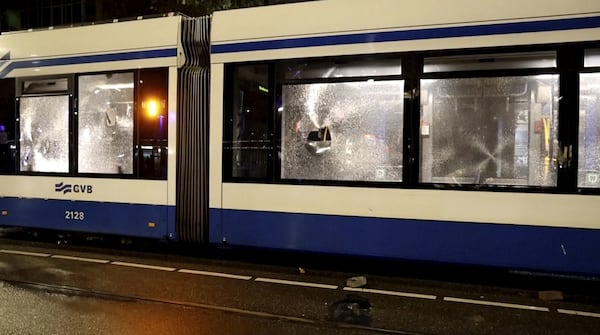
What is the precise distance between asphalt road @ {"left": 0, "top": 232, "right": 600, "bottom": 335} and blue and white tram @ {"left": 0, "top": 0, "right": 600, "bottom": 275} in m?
0.44

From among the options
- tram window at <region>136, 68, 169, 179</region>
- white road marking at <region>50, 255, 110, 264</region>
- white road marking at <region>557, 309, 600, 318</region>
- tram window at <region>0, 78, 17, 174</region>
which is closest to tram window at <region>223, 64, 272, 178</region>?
tram window at <region>136, 68, 169, 179</region>

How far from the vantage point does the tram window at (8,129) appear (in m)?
8.70

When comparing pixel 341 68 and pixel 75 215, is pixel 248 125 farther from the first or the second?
pixel 75 215

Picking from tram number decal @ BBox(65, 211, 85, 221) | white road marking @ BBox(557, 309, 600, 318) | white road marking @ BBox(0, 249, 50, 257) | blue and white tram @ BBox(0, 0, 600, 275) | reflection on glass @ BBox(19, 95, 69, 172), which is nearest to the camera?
white road marking @ BBox(557, 309, 600, 318)

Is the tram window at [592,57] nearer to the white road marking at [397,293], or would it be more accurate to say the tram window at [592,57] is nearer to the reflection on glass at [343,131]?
the reflection on glass at [343,131]

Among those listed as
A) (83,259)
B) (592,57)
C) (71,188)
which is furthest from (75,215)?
(592,57)

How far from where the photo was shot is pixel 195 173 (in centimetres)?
735

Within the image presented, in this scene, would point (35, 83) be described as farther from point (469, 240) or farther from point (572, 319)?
point (572, 319)

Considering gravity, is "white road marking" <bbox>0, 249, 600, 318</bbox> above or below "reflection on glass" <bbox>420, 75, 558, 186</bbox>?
below

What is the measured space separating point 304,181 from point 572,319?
131 inches

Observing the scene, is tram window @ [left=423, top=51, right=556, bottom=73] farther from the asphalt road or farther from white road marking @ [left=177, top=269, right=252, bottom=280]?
white road marking @ [left=177, top=269, right=252, bottom=280]

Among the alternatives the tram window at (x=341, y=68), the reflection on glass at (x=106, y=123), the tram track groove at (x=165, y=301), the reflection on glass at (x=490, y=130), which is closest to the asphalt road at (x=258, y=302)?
the tram track groove at (x=165, y=301)

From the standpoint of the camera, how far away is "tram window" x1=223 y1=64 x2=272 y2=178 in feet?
23.1

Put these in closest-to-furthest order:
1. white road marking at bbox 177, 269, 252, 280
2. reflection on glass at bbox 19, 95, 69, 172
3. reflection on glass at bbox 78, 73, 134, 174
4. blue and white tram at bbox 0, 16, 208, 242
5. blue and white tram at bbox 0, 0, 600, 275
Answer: blue and white tram at bbox 0, 0, 600, 275 → white road marking at bbox 177, 269, 252, 280 → blue and white tram at bbox 0, 16, 208, 242 → reflection on glass at bbox 78, 73, 134, 174 → reflection on glass at bbox 19, 95, 69, 172
